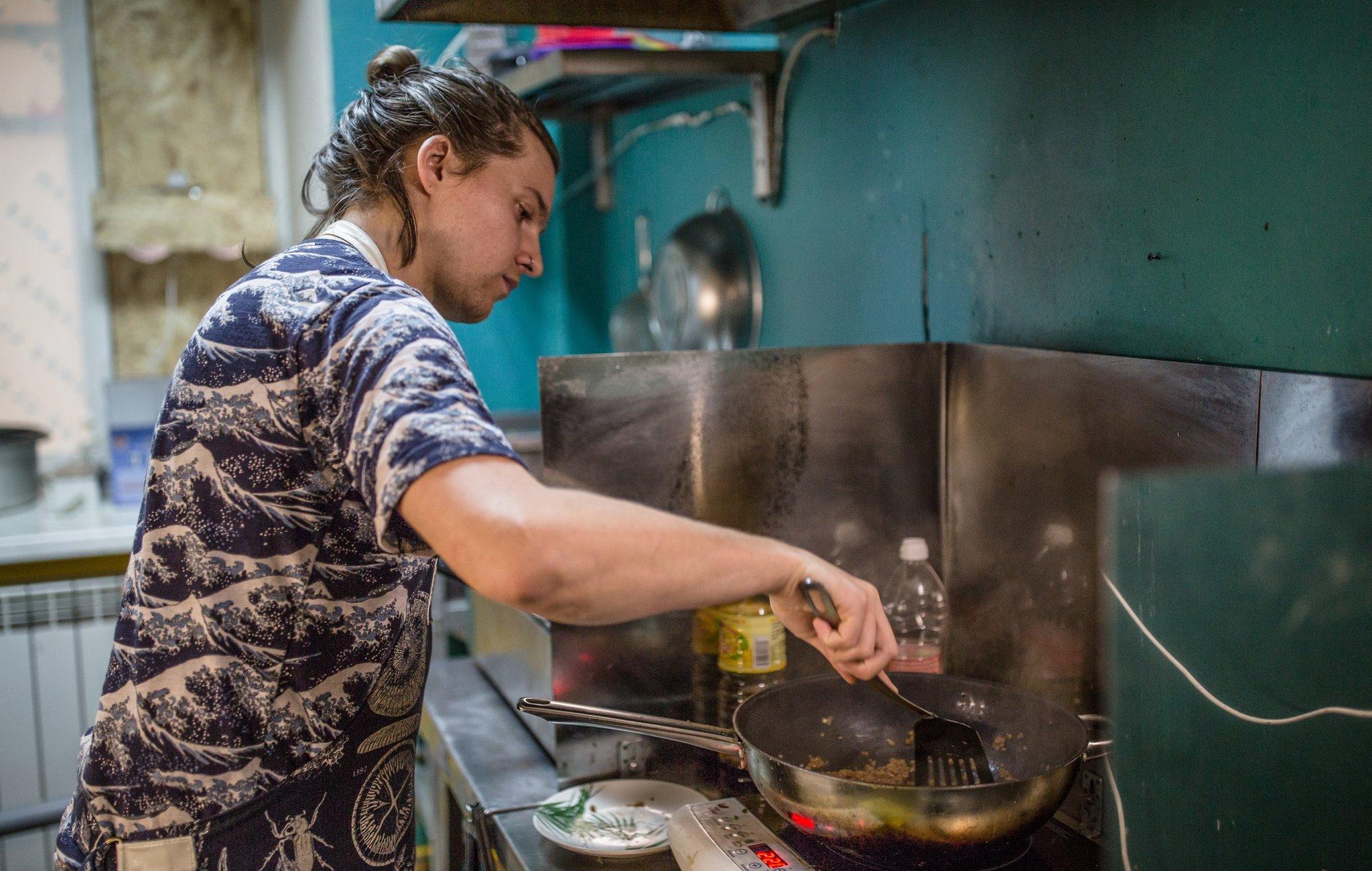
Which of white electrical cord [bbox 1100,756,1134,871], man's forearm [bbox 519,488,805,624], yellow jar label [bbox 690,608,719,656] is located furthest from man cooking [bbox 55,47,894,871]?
yellow jar label [bbox 690,608,719,656]

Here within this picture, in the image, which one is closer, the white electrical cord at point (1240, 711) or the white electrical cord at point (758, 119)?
the white electrical cord at point (1240, 711)

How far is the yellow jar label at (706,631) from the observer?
1495 millimetres

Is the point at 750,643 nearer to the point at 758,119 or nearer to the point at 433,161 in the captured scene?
the point at 433,161

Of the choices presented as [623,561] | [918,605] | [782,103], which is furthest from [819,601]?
[782,103]

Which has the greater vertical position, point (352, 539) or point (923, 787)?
point (352, 539)

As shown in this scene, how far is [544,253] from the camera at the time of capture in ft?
10.5

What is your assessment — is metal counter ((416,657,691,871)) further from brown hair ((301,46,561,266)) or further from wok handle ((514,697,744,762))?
brown hair ((301,46,561,266))

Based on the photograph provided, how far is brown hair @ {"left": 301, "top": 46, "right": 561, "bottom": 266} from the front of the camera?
112 centimetres

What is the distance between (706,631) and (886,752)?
12.4 inches

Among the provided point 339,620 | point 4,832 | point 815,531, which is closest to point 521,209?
point 339,620

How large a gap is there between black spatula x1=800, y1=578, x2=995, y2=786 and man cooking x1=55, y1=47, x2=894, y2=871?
0.20m

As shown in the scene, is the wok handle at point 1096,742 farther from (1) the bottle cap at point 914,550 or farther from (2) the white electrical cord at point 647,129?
(2) the white electrical cord at point 647,129

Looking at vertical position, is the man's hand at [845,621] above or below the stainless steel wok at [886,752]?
above

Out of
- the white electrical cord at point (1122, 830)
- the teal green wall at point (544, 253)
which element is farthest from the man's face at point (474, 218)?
the teal green wall at point (544, 253)
